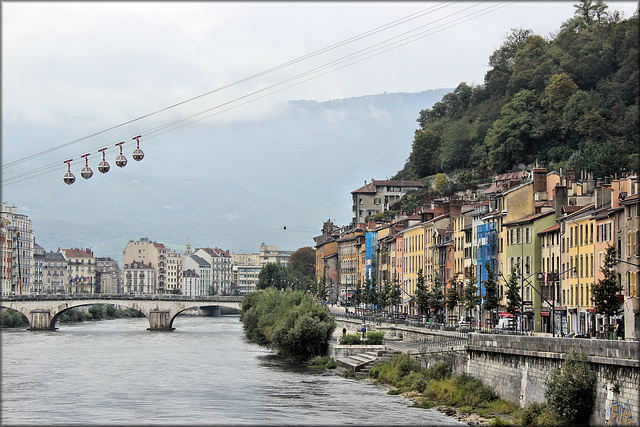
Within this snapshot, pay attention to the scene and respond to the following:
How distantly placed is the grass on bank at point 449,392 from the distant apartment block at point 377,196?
122 m

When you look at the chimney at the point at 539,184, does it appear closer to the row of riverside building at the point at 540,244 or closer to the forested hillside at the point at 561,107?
the row of riverside building at the point at 540,244

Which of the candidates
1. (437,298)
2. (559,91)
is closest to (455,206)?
(437,298)

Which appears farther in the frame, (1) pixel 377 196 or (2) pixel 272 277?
(1) pixel 377 196

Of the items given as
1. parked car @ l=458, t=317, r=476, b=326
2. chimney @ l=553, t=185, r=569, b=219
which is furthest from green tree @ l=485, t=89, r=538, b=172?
chimney @ l=553, t=185, r=569, b=219

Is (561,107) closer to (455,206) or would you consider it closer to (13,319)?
(455,206)

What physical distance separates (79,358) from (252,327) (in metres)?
28.5

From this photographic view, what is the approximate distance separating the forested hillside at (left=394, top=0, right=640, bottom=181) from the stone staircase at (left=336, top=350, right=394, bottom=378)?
2213 inches

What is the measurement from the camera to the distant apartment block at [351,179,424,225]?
18988 centimetres

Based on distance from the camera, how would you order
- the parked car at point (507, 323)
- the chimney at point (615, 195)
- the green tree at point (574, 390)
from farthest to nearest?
1. the parked car at point (507, 323)
2. the chimney at point (615, 195)
3. the green tree at point (574, 390)

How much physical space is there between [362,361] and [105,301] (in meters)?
99.4

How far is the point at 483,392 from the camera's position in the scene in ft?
164

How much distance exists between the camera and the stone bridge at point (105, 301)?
155250mm

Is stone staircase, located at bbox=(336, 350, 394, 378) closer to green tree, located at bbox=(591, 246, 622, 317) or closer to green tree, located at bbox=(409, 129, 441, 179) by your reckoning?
green tree, located at bbox=(591, 246, 622, 317)

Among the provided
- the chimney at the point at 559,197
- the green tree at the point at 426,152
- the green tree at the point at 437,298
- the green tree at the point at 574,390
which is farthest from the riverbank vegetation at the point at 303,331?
the green tree at the point at 426,152
